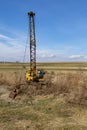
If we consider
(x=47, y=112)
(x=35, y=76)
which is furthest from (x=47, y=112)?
(x=35, y=76)

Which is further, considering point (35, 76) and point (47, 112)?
point (35, 76)

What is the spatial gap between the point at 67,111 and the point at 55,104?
1531mm

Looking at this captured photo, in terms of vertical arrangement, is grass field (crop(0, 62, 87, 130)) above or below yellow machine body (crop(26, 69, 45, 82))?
below

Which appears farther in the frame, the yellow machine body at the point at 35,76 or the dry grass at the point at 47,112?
the yellow machine body at the point at 35,76

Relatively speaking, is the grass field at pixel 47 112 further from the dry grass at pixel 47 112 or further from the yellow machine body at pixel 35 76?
the yellow machine body at pixel 35 76

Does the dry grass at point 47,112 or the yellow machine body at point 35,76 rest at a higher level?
the yellow machine body at point 35,76

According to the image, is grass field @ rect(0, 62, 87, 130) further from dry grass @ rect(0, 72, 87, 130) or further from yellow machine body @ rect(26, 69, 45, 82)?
yellow machine body @ rect(26, 69, 45, 82)

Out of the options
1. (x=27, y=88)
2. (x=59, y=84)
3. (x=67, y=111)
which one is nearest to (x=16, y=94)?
(x=27, y=88)

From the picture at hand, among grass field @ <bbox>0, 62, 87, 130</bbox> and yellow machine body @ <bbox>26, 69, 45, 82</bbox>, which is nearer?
grass field @ <bbox>0, 62, 87, 130</bbox>

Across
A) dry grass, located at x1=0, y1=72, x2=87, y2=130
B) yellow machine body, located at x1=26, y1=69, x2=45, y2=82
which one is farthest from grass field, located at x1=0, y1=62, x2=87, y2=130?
yellow machine body, located at x1=26, y1=69, x2=45, y2=82

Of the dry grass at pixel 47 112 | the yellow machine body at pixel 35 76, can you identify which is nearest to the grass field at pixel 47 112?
the dry grass at pixel 47 112

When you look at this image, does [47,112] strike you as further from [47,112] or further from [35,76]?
[35,76]

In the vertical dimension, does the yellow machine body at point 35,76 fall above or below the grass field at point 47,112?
Result: above

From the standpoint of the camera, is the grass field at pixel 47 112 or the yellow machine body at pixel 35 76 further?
the yellow machine body at pixel 35 76
